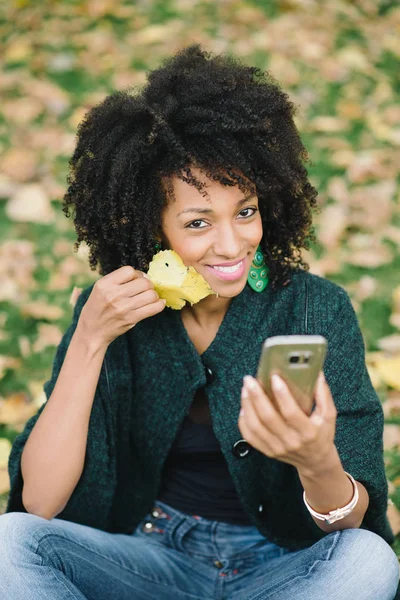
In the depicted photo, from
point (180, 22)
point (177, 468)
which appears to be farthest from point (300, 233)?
point (180, 22)

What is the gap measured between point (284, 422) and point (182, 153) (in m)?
0.77

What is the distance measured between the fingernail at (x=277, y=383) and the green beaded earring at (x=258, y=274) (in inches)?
29.2

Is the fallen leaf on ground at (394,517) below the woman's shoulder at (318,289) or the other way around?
below

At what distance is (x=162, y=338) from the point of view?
7.51ft

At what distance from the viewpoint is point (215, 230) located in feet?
6.68

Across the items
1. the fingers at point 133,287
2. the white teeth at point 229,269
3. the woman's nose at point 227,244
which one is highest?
the woman's nose at point 227,244

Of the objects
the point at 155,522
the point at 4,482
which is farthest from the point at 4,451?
the point at 155,522

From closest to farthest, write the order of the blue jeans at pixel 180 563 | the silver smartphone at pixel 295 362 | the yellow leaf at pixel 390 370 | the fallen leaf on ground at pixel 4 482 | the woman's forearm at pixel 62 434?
1. the silver smartphone at pixel 295 362
2. the blue jeans at pixel 180 563
3. the woman's forearm at pixel 62 434
4. the fallen leaf on ground at pixel 4 482
5. the yellow leaf at pixel 390 370

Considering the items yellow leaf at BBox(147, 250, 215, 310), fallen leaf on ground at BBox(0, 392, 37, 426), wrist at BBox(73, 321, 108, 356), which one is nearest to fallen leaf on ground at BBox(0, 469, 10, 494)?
fallen leaf on ground at BBox(0, 392, 37, 426)

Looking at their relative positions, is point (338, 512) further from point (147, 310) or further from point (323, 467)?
point (147, 310)

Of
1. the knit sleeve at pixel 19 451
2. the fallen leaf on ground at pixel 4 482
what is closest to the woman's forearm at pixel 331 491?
the knit sleeve at pixel 19 451

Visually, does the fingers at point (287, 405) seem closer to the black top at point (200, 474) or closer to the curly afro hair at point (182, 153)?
the curly afro hair at point (182, 153)

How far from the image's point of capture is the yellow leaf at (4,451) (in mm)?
2927

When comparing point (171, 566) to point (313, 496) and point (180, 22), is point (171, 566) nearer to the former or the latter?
point (313, 496)
